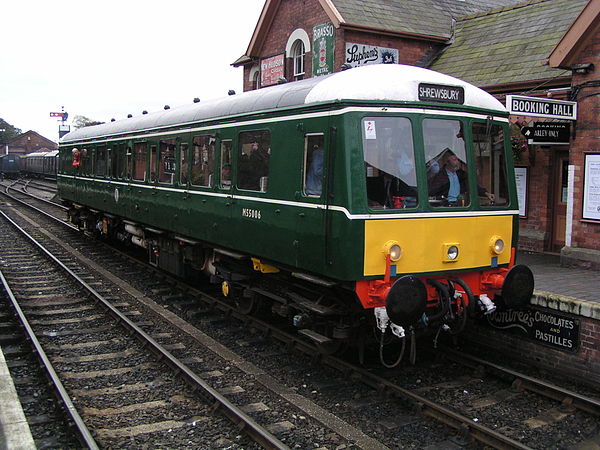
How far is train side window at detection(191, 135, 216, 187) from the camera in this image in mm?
8532

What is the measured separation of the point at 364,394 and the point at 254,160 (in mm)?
3000

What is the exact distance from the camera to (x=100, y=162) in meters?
14.6

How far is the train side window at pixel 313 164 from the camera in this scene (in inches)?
241

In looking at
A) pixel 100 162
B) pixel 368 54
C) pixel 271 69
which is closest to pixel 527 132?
pixel 368 54

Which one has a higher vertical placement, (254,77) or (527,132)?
(254,77)

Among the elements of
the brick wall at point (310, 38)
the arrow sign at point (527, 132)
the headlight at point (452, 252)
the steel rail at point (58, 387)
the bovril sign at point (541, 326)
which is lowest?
the steel rail at point (58, 387)

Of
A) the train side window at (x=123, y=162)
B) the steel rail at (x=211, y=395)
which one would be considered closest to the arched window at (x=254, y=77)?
the train side window at (x=123, y=162)

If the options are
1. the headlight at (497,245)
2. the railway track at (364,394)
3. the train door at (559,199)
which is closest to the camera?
the railway track at (364,394)

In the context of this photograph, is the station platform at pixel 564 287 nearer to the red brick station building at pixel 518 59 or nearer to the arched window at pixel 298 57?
the red brick station building at pixel 518 59

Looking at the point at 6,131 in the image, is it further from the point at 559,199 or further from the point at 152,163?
the point at 559,199

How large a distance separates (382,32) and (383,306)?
481 inches

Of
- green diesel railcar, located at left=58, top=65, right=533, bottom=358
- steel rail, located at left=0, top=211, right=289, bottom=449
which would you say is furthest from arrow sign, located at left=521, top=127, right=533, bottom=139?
steel rail, located at left=0, top=211, right=289, bottom=449

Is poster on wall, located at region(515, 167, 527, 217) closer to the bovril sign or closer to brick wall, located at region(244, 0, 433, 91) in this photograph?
the bovril sign

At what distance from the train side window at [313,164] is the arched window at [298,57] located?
12572 mm
